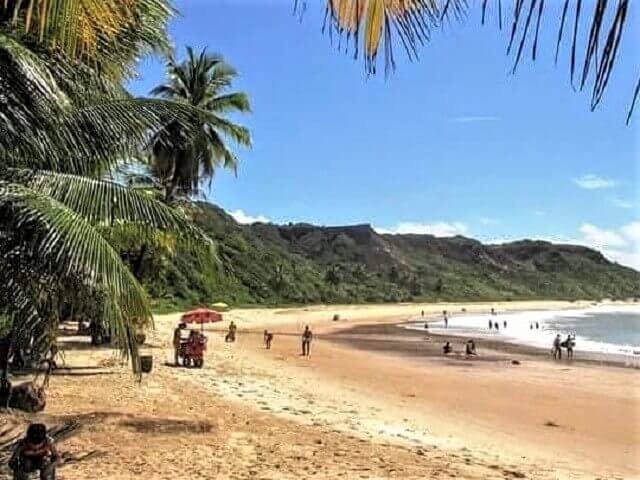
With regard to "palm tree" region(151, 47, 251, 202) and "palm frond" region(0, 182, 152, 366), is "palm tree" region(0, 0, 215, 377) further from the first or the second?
"palm tree" region(151, 47, 251, 202)

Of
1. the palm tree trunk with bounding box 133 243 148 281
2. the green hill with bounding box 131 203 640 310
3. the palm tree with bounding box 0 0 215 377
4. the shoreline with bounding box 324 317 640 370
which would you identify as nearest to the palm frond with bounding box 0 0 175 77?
the palm tree with bounding box 0 0 215 377

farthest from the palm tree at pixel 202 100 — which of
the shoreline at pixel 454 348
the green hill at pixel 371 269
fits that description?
the shoreline at pixel 454 348

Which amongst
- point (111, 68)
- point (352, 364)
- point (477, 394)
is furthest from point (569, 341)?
point (111, 68)

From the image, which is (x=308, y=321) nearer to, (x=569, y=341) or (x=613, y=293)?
(x=569, y=341)

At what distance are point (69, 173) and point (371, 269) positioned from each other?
109 meters

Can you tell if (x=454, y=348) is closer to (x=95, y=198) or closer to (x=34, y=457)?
(x=34, y=457)

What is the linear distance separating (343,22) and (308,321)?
49219 mm

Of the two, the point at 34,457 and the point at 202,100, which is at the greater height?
the point at 202,100

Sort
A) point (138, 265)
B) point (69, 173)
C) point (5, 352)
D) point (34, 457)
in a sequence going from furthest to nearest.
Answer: point (138, 265)
point (5, 352)
point (69, 173)
point (34, 457)

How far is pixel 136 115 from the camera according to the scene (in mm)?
5664

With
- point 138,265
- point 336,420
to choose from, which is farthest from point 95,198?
point 138,265

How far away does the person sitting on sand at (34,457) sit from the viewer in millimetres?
5520

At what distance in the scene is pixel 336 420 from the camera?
11.0 metres

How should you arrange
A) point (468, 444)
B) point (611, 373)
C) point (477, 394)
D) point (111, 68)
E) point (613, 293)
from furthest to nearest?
point (613, 293)
point (611, 373)
point (477, 394)
point (468, 444)
point (111, 68)
